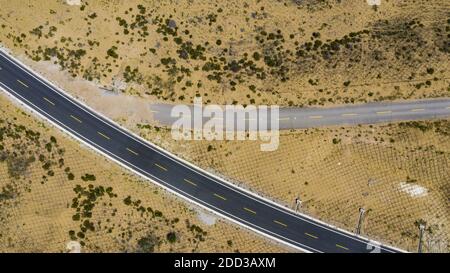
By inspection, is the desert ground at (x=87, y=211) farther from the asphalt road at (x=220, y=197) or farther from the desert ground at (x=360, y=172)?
the desert ground at (x=360, y=172)

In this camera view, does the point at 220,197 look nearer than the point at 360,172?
No

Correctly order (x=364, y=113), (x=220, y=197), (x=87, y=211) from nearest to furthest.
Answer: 1. (x=87, y=211)
2. (x=220, y=197)
3. (x=364, y=113)

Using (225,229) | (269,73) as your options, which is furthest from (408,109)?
(225,229)

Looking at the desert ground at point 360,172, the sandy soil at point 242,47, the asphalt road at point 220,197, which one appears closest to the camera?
the desert ground at point 360,172

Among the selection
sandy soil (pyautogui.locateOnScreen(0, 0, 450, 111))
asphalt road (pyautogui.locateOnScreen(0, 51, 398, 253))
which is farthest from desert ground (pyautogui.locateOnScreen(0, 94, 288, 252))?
sandy soil (pyautogui.locateOnScreen(0, 0, 450, 111))

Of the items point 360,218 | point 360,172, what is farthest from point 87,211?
point 360,172

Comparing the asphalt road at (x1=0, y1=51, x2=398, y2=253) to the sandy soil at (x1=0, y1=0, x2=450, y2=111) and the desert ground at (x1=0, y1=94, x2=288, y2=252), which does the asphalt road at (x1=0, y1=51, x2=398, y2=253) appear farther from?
the sandy soil at (x1=0, y1=0, x2=450, y2=111)

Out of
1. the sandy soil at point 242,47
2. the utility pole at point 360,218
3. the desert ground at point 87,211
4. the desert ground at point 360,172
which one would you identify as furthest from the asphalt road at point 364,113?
the utility pole at point 360,218

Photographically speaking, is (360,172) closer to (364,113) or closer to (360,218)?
(360,218)
